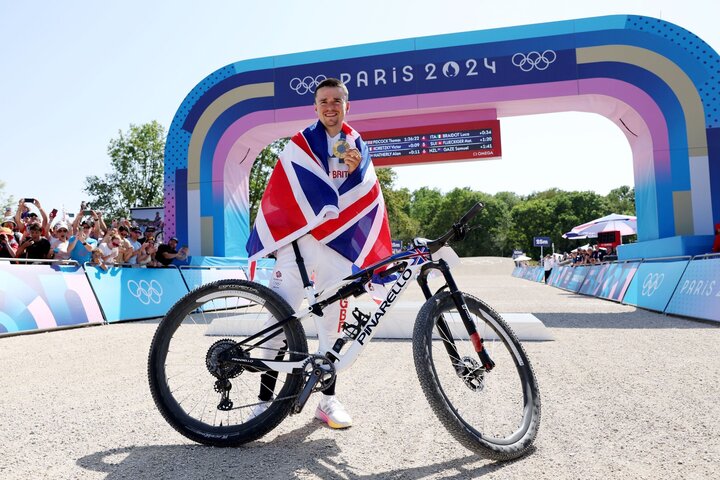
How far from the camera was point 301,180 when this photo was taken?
281 centimetres

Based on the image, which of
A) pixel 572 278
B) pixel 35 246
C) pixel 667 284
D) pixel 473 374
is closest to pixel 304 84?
pixel 35 246

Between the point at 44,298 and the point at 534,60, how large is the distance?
10.0 meters

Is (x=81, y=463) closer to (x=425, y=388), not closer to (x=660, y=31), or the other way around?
(x=425, y=388)

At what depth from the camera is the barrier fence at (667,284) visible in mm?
7316

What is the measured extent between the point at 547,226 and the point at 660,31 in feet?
229

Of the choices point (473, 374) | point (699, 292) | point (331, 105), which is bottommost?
point (699, 292)

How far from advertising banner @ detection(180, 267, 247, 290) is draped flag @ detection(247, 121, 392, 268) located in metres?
8.30

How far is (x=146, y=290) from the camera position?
31.9ft

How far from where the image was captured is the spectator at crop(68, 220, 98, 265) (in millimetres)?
8805

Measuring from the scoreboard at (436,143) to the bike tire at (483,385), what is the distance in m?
9.93

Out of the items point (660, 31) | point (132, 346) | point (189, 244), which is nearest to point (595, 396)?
point (132, 346)

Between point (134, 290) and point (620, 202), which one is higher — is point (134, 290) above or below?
below

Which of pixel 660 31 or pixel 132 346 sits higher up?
pixel 660 31

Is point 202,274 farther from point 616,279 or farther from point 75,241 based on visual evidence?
point 616,279
